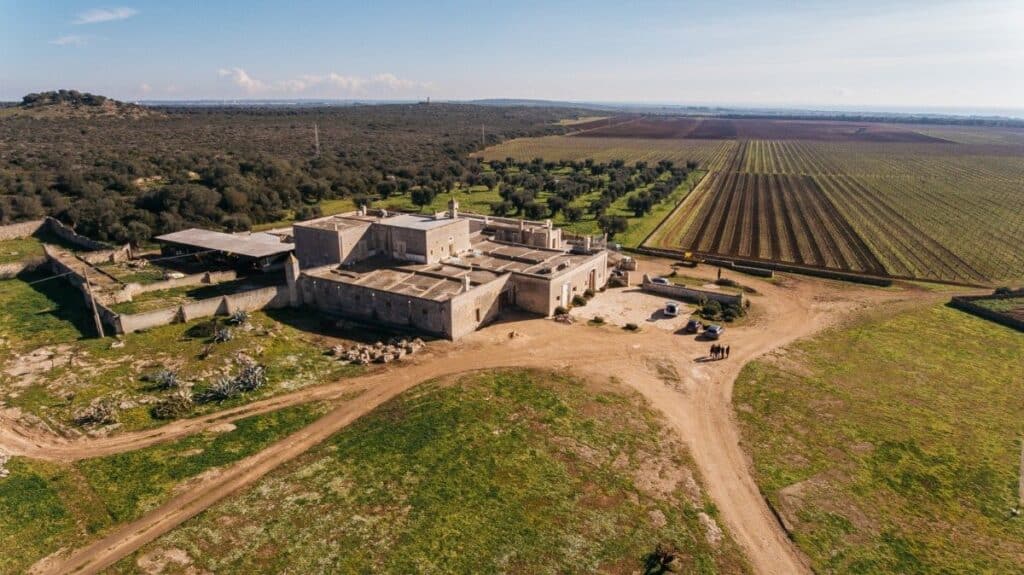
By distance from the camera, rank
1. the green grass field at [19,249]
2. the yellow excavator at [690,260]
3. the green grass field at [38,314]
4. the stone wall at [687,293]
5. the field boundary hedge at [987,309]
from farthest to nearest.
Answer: the yellow excavator at [690,260], the green grass field at [19,249], the stone wall at [687,293], the field boundary hedge at [987,309], the green grass field at [38,314]

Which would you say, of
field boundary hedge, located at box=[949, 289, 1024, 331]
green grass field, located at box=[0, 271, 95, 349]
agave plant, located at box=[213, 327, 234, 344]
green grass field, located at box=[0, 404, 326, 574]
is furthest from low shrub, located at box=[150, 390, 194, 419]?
field boundary hedge, located at box=[949, 289, 1024, 331]

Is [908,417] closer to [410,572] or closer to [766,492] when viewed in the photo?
[766,492]

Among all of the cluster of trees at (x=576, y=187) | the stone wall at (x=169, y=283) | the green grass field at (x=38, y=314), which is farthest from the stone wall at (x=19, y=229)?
the cluster of trees at (x=576, y=187)

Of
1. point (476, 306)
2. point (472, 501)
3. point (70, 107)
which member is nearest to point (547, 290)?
point (476, 306)

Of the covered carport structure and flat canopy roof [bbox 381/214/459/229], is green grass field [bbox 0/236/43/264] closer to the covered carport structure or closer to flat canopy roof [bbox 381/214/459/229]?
the covered carport structure

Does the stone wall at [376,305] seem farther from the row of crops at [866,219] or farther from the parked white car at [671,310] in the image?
the row of crops at [866,219]

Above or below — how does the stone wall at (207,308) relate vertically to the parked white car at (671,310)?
above

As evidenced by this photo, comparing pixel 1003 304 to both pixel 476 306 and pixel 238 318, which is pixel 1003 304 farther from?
pixel 238 318
